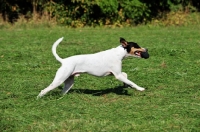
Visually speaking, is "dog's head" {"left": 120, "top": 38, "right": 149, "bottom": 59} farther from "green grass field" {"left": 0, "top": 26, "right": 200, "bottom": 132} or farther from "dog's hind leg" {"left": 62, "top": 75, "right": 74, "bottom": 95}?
"dog's hind leg" {"left": 62, "top": 75, "right": 74, "bottom": 95}

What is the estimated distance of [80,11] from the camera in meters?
23.0

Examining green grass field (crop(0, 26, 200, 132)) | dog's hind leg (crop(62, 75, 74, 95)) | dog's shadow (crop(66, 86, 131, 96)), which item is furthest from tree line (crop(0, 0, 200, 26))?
dog's hind leg (crop(62, 75, 74, 95))

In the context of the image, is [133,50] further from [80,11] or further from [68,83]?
[80,11]

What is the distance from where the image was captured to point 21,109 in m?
7.12

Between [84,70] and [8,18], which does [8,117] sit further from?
[8,18]

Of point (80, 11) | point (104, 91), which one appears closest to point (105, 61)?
point (104, 91)

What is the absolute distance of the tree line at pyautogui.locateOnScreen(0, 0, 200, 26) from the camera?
73.8 feet

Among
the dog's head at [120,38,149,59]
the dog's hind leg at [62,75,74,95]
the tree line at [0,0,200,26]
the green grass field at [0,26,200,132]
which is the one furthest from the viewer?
the tree line at [0,0,200,26]

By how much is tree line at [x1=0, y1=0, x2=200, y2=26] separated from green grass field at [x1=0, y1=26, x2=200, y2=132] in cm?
684

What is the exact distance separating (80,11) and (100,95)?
49.9ft

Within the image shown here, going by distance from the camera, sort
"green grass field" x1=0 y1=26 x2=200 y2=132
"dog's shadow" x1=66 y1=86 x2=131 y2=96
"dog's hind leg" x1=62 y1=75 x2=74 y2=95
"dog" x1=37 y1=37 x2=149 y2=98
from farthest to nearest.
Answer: "dog's shadow" x1=66 y1=86 x2=131 y2=96 < "dog's hind leg" x1=62 y1=75 x2=74 y2=95 < "dog" x1=37 y1=37 x2=149 y2=98 < "green grass field" x1=0 y1=26 x2=200 y2=132

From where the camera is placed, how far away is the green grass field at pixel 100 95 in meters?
6.29

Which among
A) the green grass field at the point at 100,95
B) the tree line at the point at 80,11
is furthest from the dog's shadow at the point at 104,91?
the tree line at the point at 80,11

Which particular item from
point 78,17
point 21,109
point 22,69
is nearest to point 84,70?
point 21,109
